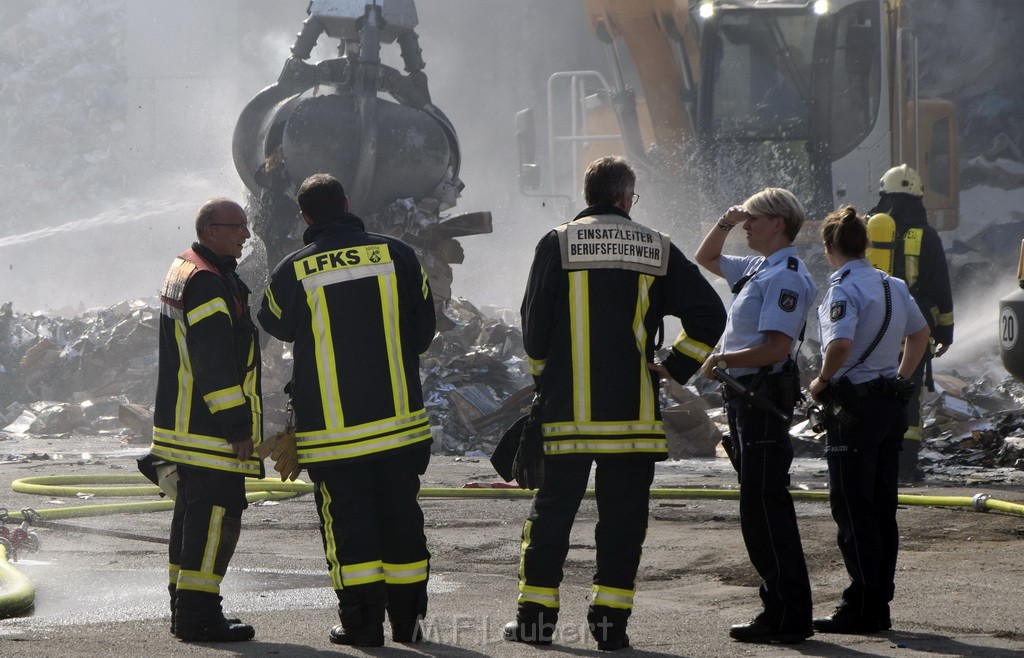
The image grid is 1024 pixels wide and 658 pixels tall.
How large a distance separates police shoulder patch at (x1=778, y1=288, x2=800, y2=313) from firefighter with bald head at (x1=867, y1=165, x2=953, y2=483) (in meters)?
3.28

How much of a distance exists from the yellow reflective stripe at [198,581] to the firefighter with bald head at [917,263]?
421 centimetres

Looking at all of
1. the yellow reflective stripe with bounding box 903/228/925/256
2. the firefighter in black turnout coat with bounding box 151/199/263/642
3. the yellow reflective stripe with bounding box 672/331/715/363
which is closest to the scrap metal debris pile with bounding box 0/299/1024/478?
the yellow reflective stripe with bounding box 903/228/925/256

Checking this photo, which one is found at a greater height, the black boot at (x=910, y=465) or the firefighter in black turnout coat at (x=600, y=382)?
the firefighter in black turnout coat at (x=600, y=382)

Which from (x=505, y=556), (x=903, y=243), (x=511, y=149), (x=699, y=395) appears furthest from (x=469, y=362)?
(x=511, y=149)

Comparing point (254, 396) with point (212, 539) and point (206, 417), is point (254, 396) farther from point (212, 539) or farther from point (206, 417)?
point (212, 539)

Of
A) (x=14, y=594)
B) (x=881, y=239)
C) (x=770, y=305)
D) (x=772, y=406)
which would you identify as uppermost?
(x=881, y=239)

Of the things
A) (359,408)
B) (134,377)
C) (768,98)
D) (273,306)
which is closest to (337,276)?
(273,306)

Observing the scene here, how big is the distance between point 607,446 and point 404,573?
69 cm

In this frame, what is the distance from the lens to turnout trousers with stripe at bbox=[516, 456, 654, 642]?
3.49 metres

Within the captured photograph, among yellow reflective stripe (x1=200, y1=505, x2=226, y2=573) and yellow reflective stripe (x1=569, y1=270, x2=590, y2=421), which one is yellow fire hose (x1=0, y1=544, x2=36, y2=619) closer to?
yellow reflective stripe (x1=200, y1=505, x2=226, y2=573)

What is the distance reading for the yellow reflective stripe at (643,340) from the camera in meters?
3.56

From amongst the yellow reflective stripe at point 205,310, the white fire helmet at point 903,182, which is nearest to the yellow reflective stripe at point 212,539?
the yellow reflective stripe at point 205,310

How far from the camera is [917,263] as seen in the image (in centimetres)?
683

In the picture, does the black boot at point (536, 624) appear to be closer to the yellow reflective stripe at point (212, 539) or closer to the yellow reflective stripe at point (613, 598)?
the yellow reflective stripe at point (613, 598)
